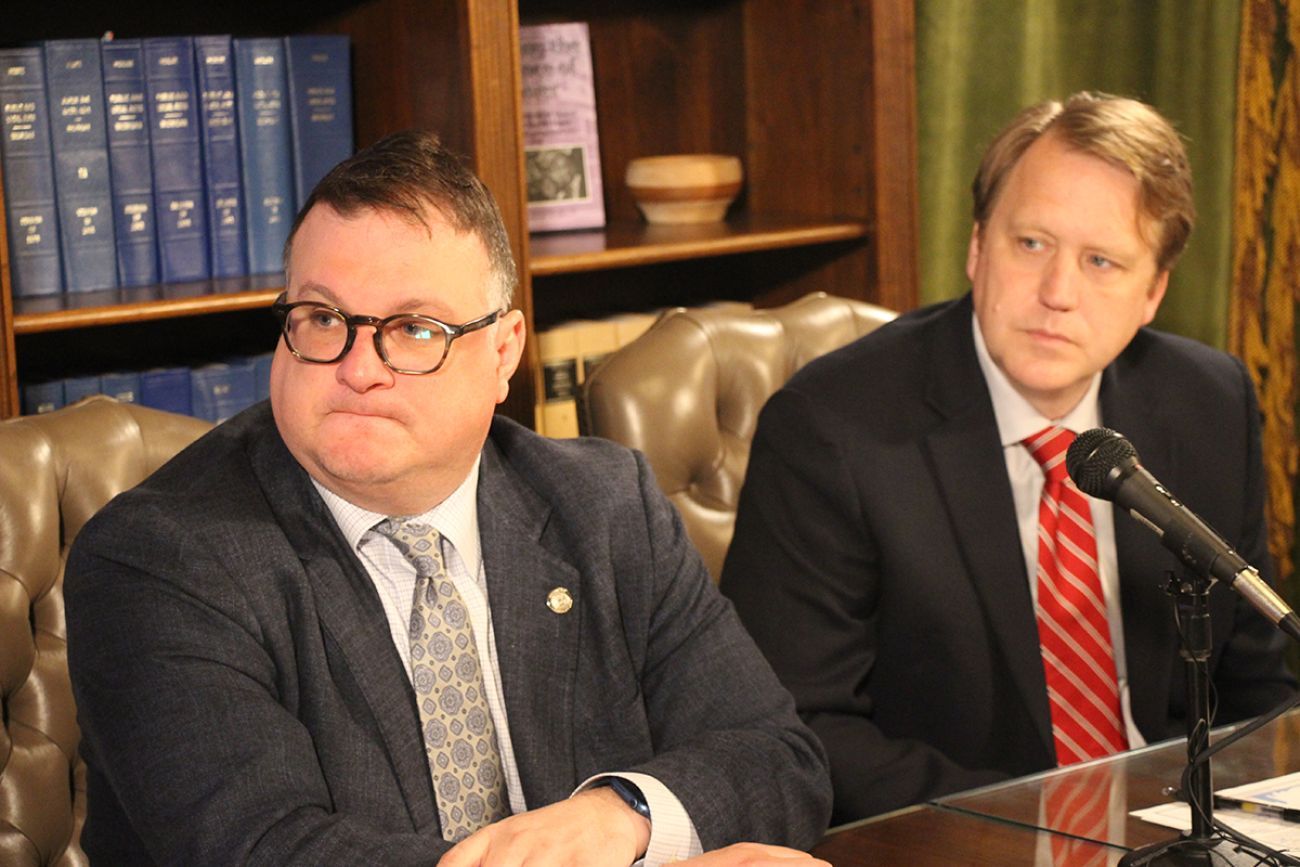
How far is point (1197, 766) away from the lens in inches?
57.5

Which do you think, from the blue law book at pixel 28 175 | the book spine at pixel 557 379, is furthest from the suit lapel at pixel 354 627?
the book spine at pixel 557 379

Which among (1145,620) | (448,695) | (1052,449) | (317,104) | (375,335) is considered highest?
(317,104)

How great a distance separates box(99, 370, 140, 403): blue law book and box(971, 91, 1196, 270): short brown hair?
4.35ft

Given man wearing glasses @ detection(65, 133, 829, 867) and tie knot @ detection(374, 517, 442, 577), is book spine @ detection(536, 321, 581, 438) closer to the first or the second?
man wearing glasses @ detection(65, 133, 829, 867)

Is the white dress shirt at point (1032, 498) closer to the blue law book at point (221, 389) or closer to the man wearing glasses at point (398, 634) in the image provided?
the man wearing glasses at point (398, 634)

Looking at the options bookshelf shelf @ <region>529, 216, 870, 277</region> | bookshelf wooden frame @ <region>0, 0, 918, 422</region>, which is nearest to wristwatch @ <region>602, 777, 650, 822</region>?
bookshelf wooden frame @ <region>0, 0, 918, 422</region>

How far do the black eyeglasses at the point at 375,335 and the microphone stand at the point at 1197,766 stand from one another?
28.7 inches

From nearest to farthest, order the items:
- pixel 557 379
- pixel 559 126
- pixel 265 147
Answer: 1. pixel 265 147
2. pixel 557 379
3. pixel 559 126

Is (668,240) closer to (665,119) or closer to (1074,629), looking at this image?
(665,119)

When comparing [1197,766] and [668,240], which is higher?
[668,240]

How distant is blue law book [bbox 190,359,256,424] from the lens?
257 centimetres

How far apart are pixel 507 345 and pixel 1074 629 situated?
90 centimetres

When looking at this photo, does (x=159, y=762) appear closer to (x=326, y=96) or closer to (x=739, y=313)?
(x=739, y=313)

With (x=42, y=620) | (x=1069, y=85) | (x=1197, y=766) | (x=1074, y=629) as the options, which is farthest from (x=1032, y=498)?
(x=1069, y=85)
